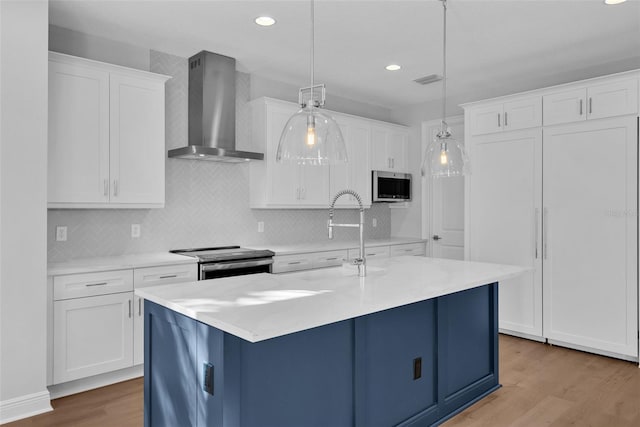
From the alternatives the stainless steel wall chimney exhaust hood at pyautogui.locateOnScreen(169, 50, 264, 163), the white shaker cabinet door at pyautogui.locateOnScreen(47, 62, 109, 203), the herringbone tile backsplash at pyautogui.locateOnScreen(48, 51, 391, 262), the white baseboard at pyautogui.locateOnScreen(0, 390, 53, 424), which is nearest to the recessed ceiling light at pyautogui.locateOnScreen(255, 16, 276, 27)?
the stainless steel wall chimney exhaust hood at pyautogui.locateOnScreen(169, 50, 264, 163)

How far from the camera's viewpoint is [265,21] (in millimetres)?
3432

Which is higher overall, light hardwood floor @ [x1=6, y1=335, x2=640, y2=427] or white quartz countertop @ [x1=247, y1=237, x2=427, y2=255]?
white quartz countertop @ [x1=247, y1=237, x2=427, y2=255]

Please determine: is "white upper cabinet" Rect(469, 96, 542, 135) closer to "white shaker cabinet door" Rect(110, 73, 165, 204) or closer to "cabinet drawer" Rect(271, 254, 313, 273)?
"cabinet drawer" Rect(271, 254, 313, 273)

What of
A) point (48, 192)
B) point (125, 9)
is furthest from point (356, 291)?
point (125, 9)

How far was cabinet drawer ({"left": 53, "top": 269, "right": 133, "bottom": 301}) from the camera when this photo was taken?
3.05m

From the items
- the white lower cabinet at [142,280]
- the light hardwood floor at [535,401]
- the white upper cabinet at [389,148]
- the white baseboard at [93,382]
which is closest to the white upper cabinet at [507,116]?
the white upper cabinet at [389,148]

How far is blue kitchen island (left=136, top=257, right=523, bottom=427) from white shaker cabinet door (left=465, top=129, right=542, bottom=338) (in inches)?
62.1

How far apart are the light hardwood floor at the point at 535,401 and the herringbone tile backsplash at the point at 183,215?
3.77 ft

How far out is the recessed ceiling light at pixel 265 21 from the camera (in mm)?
3379

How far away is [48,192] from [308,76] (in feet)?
9.08

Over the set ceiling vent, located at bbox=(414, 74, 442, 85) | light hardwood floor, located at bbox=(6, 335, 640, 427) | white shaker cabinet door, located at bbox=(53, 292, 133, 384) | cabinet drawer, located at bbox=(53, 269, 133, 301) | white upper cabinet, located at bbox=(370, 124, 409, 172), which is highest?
ceiling vent, located at bbox=(414, 74, 442, 85)

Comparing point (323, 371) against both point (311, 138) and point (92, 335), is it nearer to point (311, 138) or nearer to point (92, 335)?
point (311, 138)

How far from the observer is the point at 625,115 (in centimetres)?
379

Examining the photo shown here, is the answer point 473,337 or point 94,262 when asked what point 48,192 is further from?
point 473,337
